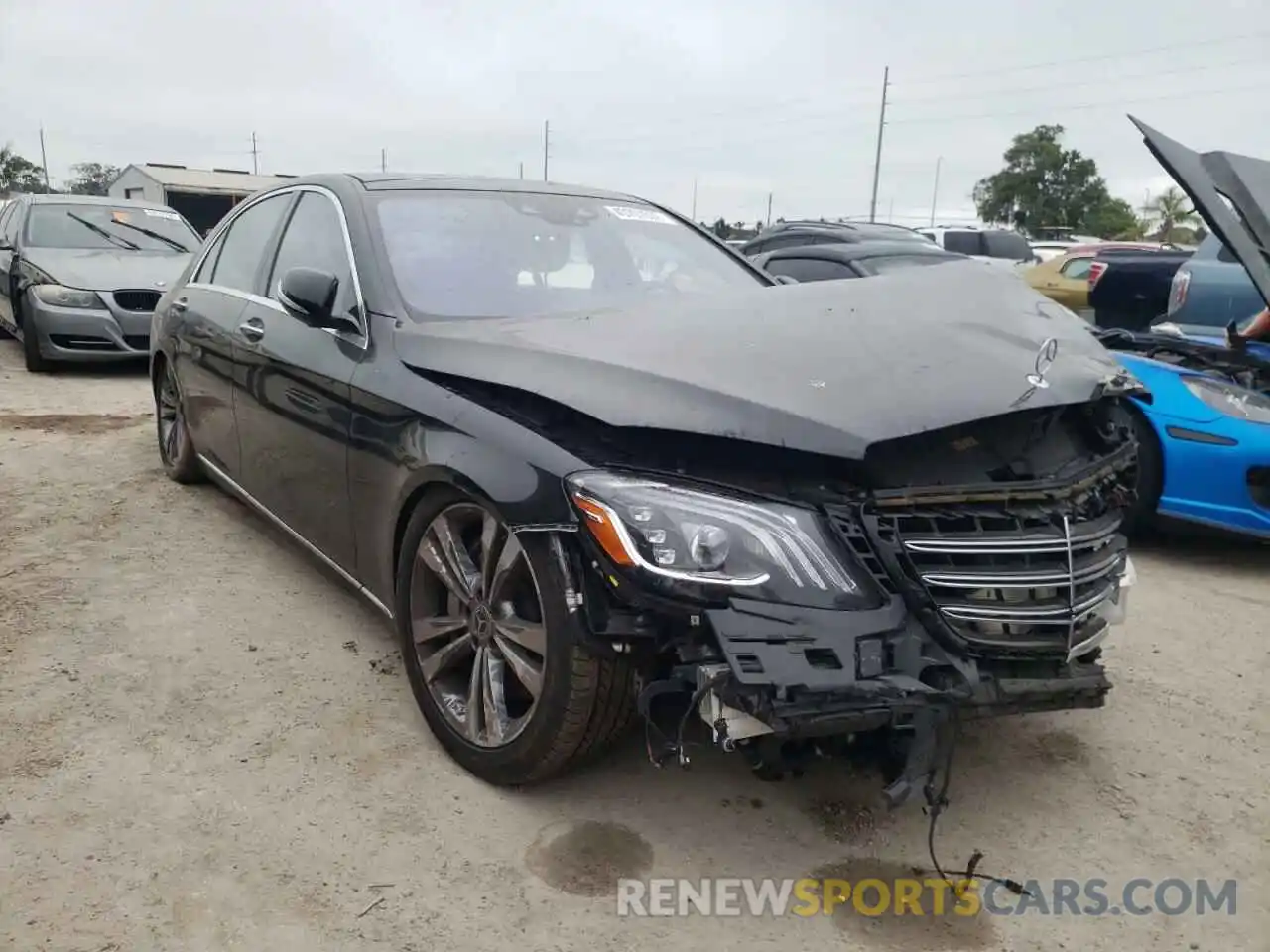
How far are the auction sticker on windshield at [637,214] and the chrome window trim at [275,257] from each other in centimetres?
101

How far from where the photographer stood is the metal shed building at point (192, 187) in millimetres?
34531

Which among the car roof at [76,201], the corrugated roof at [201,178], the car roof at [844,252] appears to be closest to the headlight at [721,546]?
the car roof at [844,252]

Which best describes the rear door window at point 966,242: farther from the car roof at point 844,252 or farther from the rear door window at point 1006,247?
the car roof at point 844,252

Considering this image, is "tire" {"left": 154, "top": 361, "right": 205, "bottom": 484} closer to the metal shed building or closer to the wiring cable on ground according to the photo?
the wiring cable on ground

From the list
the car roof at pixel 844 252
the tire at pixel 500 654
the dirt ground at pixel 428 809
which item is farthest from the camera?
the car roof at pixel 844 252

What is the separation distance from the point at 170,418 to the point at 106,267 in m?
4.37

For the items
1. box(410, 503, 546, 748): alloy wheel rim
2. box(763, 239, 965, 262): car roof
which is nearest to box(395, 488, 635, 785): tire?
box(410, 503, 546, 748): alloy wheel rim

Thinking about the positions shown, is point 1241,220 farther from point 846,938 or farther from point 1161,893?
point 846,938

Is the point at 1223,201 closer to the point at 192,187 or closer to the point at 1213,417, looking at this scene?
the point at 1213,417

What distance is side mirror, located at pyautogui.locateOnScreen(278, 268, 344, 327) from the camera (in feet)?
9.91

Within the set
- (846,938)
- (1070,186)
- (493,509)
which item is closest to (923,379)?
(493,509)

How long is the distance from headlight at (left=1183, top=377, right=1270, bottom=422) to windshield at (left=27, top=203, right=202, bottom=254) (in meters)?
8.55

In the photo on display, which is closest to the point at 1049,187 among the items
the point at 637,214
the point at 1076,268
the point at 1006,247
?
the point at 1006,247

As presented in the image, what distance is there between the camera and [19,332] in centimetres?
901
